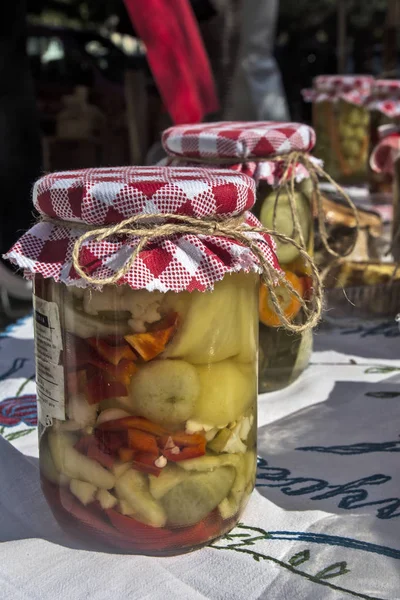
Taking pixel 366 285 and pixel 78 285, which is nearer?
pixel 78 285

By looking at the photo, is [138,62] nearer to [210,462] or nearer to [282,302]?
[282,302]

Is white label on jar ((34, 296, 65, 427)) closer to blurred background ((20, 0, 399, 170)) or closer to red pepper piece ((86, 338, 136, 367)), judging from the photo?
red pepper piece ((86, 338, 136, 367))

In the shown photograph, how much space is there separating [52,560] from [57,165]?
Result: 9.38 ft

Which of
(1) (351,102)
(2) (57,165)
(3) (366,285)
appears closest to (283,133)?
(3) (366,285)

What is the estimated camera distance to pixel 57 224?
0.44 metres

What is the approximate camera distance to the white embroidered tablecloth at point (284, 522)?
1.35ft

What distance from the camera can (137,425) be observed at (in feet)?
1.39

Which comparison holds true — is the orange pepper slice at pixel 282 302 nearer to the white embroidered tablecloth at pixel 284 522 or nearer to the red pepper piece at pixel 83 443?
the white embroidered tablecloth at pixel 284 522

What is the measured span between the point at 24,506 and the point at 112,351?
0.16 metres

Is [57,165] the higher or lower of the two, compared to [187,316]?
lower

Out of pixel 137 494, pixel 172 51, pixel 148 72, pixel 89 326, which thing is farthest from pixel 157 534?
pixel 148 72

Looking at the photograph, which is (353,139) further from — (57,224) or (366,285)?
(57,224)

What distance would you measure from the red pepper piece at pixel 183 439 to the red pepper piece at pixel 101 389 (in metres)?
0.04

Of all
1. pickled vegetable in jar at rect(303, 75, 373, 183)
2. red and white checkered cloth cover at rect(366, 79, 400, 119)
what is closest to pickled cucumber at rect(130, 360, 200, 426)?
red and white checkered cloth cover at rect(366, 79, 400, 119)
